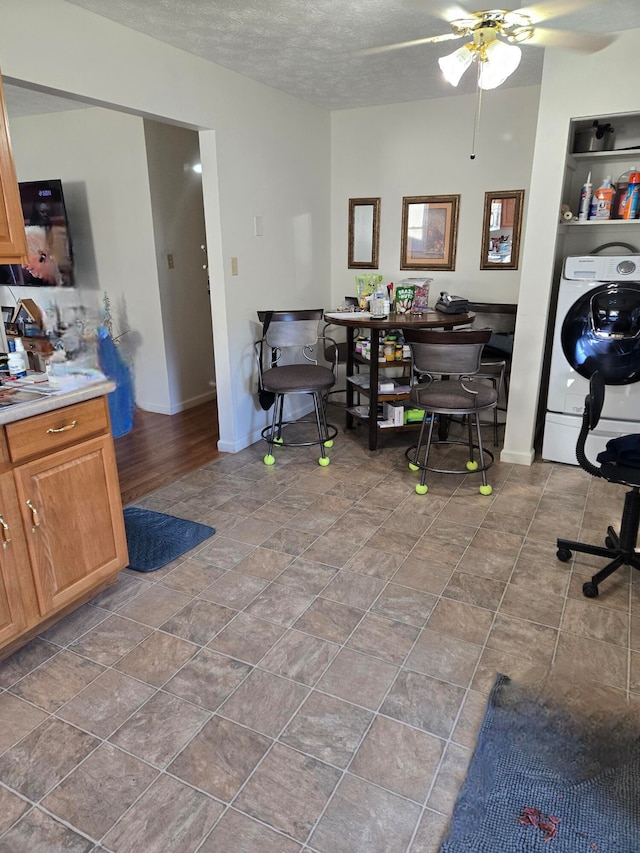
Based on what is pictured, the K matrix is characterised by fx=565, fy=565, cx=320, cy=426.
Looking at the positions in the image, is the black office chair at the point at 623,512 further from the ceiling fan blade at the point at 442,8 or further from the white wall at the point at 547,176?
the ceiling fan blade at the point at 442,8

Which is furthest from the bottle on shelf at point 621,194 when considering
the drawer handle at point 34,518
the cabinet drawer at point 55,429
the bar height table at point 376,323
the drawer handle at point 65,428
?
the drawer handle at point 34,518

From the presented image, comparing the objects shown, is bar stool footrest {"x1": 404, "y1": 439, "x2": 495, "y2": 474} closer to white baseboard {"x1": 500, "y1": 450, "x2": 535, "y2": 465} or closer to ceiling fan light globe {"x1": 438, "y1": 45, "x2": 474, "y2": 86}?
white baseboard {"x1": 500, "y1": 450, "x2": 535, "y2": 465}

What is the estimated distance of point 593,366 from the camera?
3262 mm

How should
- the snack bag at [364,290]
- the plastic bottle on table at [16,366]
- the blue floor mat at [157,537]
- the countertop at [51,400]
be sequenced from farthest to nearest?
the snack bag at [364,290] → the blue floor mat at [157,537] → the plastic bottle on table at [16,366] → the countertop at [51,400]

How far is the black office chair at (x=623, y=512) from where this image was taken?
218 centimetres

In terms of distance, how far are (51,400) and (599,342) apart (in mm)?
2832

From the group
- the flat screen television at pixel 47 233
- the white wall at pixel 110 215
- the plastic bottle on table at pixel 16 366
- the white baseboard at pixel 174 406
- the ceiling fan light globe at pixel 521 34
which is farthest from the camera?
the white baseboard at pixel 174 406

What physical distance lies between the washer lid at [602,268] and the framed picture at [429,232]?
126 cm

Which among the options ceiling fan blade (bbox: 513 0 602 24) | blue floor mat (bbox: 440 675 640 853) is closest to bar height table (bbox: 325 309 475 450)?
ceiling fan blade (bbox: 513 0 602 24)

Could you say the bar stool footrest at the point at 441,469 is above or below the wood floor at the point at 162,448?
above

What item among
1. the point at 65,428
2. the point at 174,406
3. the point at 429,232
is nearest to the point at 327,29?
the point at 429,232

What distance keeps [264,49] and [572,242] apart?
2.22 meters

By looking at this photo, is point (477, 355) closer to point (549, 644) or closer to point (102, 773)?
point (549, 644)

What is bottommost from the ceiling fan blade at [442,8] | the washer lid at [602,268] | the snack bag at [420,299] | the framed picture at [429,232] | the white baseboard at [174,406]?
the white baseboard at [174,406]
